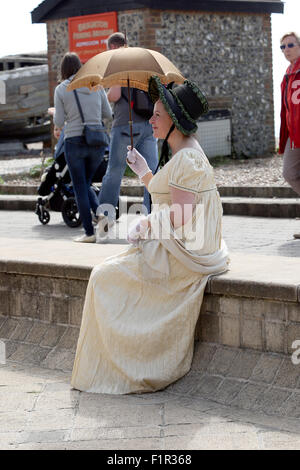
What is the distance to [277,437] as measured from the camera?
423 cm

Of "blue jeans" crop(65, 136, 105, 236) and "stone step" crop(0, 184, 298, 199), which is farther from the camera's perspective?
"stone step" crop(0, 184, 298, 199)


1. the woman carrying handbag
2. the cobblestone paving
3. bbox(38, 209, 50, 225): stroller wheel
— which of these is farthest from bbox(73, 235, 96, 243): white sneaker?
the cobblestone paving

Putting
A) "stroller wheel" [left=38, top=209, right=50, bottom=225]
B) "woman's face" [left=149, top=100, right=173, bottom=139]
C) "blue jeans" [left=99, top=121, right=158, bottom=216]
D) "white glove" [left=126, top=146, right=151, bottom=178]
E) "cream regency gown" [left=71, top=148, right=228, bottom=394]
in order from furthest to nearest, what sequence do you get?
Result: 1. "stroller wheel" [left=38, top=209, right=50, bottom=225]
2. "blue jeans" [left=99, top=121, right=158, bottom=216]
3. "white glove" [left=126, top=146, right=151, bottom=178]
4. "woman's face" [left=149, top=100, right=173, bottom=139]
5. "cream regency gown" [left=71, top=148, right=228, bottom=394]

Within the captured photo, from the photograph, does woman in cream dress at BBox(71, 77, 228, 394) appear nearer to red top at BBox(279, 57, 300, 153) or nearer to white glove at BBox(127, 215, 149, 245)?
white glove at BBox(127, 215, 149, 245)

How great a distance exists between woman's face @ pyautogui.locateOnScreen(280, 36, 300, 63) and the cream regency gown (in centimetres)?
349

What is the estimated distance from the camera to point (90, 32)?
20.0 metres

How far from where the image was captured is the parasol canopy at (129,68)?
751 centimetres

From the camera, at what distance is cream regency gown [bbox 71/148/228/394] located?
512 centimetres

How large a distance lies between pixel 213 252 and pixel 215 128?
15555mm

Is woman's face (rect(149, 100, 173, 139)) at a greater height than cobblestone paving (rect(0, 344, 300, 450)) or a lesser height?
greater

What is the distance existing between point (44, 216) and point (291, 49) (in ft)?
13.7

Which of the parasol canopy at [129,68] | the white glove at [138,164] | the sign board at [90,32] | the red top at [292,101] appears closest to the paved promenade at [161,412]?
the white glove at [138,164]

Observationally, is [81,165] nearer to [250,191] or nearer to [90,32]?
[250,191]

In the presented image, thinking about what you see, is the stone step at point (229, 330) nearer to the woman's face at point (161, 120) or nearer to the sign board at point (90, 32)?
the woman's face at point (161, 120)
